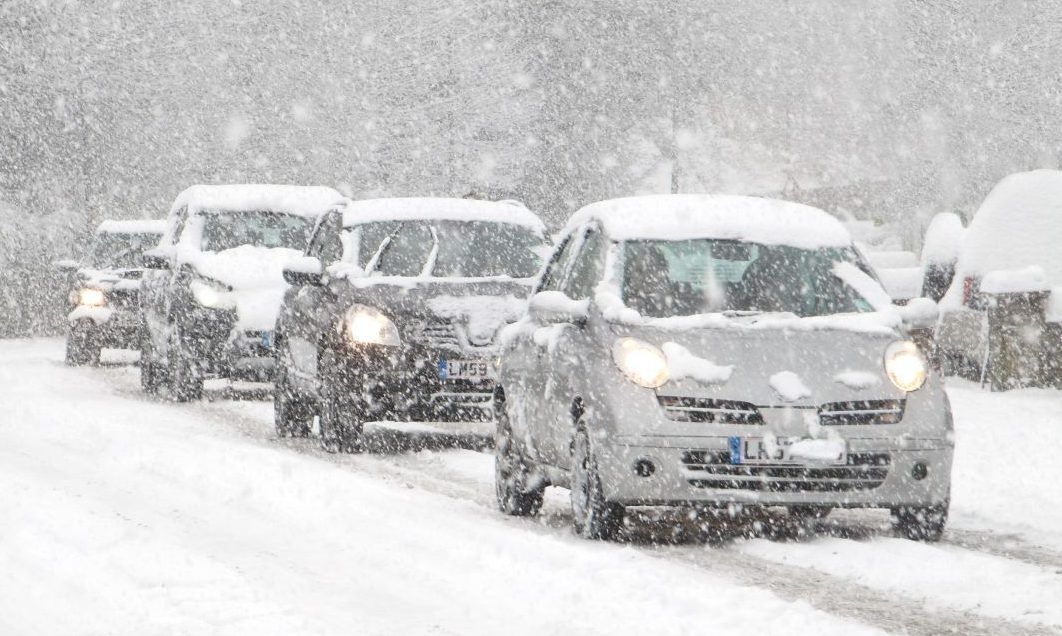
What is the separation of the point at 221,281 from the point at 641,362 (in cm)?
926

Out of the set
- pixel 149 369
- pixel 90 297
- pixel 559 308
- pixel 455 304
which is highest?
pixel 559 308

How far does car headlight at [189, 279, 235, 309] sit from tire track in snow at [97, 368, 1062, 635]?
439cm

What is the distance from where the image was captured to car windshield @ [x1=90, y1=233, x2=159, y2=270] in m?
23.9

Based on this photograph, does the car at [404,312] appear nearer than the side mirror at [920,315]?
No

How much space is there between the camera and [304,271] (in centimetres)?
1296

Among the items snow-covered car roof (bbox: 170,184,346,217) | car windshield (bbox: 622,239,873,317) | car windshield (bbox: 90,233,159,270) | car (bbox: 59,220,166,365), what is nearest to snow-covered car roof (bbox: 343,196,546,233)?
snow-covered car roof (bbox: 170,184,346,217)

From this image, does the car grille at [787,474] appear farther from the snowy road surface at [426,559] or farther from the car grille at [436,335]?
the car grille at [436,335]

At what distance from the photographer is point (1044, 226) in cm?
1698

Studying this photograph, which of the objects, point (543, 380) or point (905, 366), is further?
point (543, 380)

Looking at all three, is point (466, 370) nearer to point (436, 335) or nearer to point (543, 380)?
point (436, 335)

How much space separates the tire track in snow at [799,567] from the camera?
6066 mm

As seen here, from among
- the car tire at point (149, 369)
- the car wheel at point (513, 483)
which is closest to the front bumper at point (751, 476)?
the car wheel at point (513, 483)

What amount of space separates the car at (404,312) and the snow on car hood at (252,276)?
237cm

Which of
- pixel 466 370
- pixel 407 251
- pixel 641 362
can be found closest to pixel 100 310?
pixel 407 251
